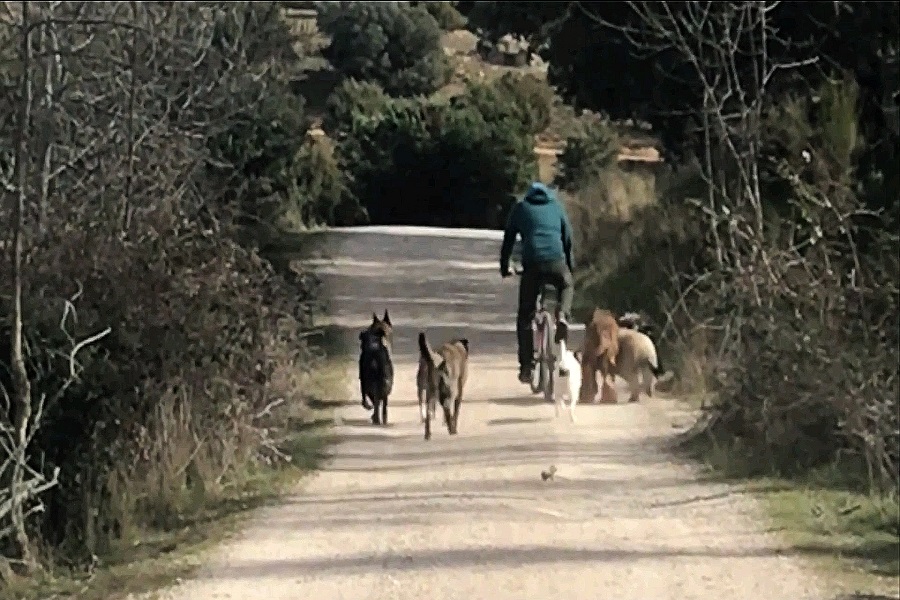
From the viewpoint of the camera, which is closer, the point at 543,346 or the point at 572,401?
the point at 572,401

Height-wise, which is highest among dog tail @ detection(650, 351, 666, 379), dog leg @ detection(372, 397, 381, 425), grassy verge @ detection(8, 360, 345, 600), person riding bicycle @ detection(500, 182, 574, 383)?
person riding bicycle @ detection(500, 182, 574, 383)

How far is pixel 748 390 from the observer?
1348cm

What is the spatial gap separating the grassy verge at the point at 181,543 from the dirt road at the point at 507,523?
0.62 feet

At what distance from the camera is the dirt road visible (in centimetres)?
956

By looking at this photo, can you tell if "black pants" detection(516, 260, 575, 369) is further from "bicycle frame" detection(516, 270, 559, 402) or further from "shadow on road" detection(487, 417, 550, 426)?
"shadow on road" detection(487, 417, 550, 426)

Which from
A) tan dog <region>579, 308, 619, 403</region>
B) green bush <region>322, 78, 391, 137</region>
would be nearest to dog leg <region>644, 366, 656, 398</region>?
tan dog <region>579, 308, 619, 403</region>

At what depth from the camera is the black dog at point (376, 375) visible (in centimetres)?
1525

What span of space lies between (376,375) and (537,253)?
200cm

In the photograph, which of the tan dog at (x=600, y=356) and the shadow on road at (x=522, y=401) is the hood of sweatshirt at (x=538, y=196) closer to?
the tan dog at (x=600, y=356)

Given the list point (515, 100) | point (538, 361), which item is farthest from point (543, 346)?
point (515, 100)

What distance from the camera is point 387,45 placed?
58.4 metres

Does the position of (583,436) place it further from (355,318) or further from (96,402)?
(355,318)

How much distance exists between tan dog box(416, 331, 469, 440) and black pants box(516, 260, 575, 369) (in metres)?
1.66

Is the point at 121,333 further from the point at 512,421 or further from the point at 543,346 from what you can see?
the point at 543,346
